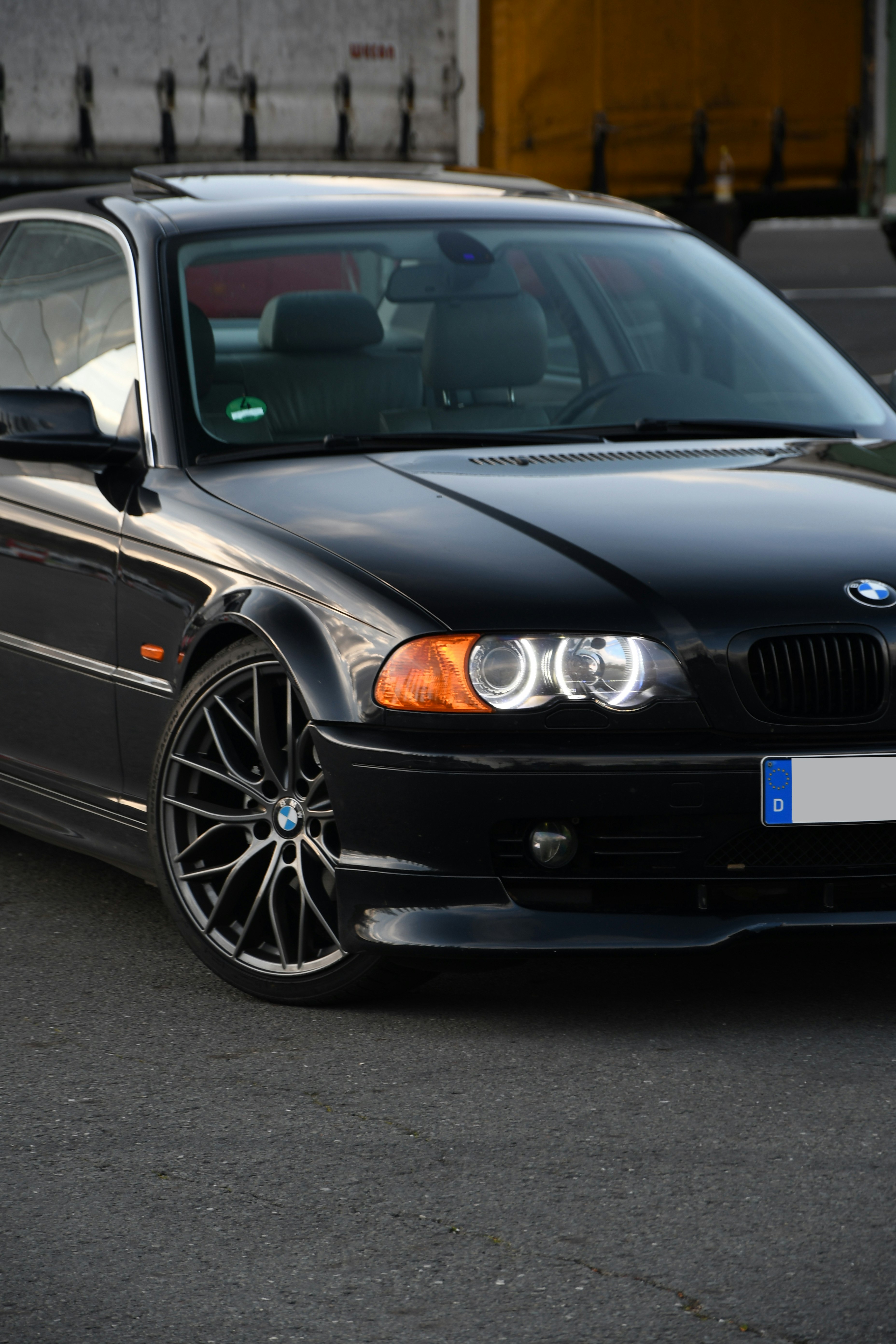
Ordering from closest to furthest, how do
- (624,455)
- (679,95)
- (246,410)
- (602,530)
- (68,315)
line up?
1. (602,530)
2. (624,455)
3. (246,410)
4. (68,315)
5. (679,95)

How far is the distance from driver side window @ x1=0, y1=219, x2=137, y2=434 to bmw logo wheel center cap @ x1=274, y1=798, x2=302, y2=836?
1.13 metres

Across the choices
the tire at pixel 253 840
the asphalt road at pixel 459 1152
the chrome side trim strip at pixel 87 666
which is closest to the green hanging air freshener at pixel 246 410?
the chrome side trim strip at pixel 87 666

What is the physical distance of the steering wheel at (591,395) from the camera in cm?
503

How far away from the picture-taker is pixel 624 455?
4.66m

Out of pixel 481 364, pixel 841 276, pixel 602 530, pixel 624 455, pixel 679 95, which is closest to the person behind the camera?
pixel 602 530

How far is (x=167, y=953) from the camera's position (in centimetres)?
467

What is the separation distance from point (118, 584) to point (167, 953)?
0.79 metres

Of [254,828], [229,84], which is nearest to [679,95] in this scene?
[229,84]

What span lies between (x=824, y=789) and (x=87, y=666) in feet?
5.46

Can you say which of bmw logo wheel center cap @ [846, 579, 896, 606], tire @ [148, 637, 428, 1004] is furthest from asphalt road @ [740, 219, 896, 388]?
tire @ [148, 637, 428, 1004]

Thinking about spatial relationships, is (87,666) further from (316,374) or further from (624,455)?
(624,455)

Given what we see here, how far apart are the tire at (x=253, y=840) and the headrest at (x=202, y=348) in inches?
32.0

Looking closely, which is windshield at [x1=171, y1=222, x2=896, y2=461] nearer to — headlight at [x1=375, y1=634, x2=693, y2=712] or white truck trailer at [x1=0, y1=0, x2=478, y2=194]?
headlight at [x1=375, y1=634, x2=693, y2=712]

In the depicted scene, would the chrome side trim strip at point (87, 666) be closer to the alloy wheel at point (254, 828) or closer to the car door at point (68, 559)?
the car door at point (68, 559)
